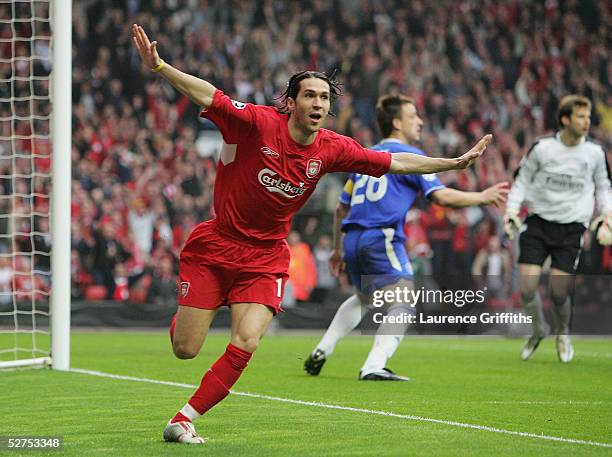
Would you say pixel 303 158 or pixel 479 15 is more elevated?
pixel 479 15

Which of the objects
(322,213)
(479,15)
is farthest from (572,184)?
(479,15)

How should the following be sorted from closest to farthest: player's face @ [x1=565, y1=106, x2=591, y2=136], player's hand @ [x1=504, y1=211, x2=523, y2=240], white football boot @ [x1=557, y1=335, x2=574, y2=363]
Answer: player's hand @ [x1=504, y1=211, x2=523, y2=240] → player's face @ [x1=565, y1=106, x2=591, y2=136] → white football boot @ [x1=557, y1=335, x2=574, y2=363]

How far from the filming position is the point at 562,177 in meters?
12.0

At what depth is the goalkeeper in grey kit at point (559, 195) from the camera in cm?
1195

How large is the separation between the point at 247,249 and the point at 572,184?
6.13m

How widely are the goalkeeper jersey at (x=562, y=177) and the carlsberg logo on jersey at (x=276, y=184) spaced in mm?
5686

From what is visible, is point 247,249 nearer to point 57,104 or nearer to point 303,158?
point 303,158

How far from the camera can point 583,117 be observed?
11789mm

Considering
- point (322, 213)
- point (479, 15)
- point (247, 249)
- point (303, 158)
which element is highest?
point (479, 15)

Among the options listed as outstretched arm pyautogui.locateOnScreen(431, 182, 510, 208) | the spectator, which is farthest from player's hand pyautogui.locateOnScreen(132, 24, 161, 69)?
the spectator

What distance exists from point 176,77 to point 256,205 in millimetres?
969

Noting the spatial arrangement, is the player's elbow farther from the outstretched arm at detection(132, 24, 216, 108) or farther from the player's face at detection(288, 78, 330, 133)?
the outstretched arm at detection(132, 24, 216, 108)

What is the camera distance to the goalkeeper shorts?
39.6 feet

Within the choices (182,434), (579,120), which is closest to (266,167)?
(182,434)
